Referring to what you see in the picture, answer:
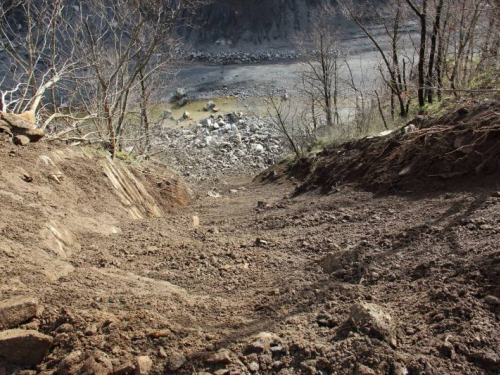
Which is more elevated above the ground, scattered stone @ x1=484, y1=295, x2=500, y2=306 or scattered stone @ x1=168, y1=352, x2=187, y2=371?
scattered stone @ x1=484, y1=295, x2=500, y2=306

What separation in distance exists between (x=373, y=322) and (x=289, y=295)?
819 millimetres

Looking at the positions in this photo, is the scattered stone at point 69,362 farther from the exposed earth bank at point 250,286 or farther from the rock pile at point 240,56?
the rock pile at point 240,56

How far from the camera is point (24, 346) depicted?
8.00 ft

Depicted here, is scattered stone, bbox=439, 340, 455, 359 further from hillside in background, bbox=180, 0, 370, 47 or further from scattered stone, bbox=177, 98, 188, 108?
hillside in background, bbox=180, 0, 370, 47

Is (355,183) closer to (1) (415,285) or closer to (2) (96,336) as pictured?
(1) (415,285)

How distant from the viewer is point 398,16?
1247 cm

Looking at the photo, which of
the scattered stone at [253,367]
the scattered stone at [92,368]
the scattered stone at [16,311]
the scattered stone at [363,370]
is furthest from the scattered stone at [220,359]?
the scattered stone at [16,311]

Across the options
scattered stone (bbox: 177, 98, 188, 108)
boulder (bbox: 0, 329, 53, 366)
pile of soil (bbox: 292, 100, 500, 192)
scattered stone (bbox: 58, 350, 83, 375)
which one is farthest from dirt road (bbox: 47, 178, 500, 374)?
scattered stone (bbox: 177, 98, 188, 108)

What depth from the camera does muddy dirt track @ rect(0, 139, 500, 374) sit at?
2.39 meters

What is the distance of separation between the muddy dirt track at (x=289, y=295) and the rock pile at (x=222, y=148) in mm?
12605

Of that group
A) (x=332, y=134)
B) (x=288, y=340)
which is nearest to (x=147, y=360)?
(x=288, y=340)

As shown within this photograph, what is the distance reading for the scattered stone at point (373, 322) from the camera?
247 cm

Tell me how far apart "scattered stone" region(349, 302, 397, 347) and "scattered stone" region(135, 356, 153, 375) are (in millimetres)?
1157

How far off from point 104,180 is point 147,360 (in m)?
4.76
